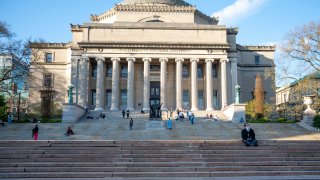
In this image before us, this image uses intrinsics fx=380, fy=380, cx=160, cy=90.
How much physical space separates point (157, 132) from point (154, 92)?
2019 centimetres

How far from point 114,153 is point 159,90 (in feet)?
112

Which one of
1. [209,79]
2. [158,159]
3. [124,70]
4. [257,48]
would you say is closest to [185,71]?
[209,79]

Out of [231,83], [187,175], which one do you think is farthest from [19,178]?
[231,83]

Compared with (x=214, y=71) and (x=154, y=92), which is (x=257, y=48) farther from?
(x=154, y=92)

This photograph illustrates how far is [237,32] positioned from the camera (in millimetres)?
54688

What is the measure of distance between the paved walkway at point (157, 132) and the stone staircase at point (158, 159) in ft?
34.9

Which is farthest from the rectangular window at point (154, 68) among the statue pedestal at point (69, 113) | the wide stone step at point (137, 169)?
the wide stone step at point (137, 169)

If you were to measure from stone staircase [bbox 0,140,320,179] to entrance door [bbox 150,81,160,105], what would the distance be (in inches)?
1278

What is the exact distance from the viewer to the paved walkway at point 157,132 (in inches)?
1177

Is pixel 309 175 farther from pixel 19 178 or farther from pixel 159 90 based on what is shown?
pixel 159 90

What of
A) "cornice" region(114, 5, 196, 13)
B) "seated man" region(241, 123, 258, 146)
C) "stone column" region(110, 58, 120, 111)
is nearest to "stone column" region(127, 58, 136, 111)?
"stone column" region(110, 58, 120, 111)

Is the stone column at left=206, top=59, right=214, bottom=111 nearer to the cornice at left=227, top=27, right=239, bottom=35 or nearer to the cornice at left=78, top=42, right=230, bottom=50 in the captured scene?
the cornice at left=78, top=42, right=230, bottom=50

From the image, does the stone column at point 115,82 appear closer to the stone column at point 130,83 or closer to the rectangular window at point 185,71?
the stone column at point 130,83

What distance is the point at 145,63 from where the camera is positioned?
49.8 m
